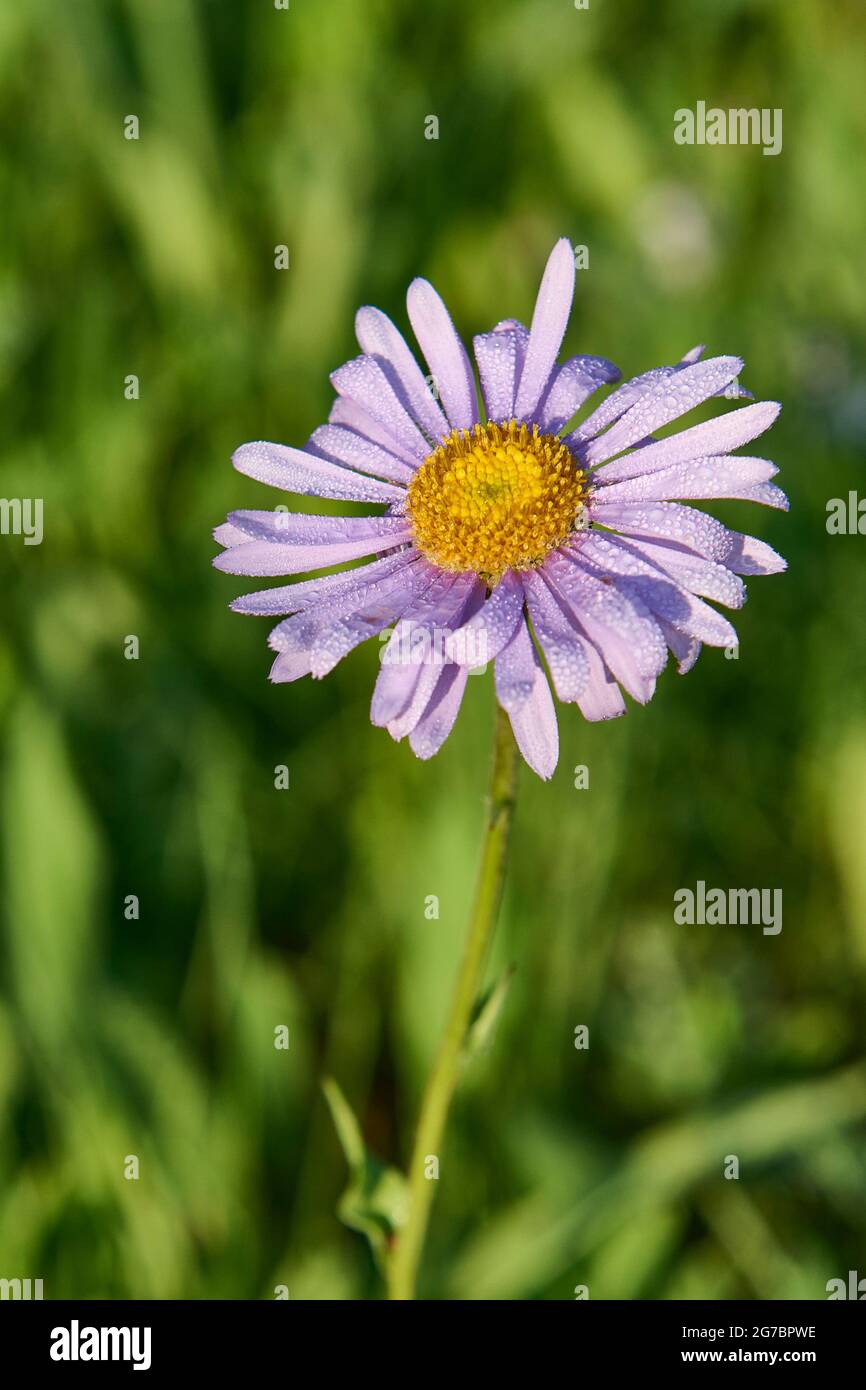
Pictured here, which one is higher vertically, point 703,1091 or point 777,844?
point 777,844

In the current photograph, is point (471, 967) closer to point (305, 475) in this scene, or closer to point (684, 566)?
point (684, 566)

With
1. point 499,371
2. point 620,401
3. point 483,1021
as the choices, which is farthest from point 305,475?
point 483,1021

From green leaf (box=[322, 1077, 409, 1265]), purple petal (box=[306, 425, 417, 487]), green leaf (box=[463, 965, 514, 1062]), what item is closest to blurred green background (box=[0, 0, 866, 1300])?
green leaf (box=[322, 1077, 409, 1265])

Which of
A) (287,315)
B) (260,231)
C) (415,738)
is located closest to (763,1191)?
(415,738)

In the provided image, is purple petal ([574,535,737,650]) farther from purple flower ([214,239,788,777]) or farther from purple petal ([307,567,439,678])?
purple petal ([307,567,439,678])

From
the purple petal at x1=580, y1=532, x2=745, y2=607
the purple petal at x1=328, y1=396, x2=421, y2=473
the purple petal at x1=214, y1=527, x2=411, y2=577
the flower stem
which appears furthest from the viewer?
the purple petal at x1=328, y1=396, x2=421, y2=473

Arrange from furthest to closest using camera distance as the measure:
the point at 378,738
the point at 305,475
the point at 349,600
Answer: the point at 378,738, the point at 305,475, the point at 349,600
